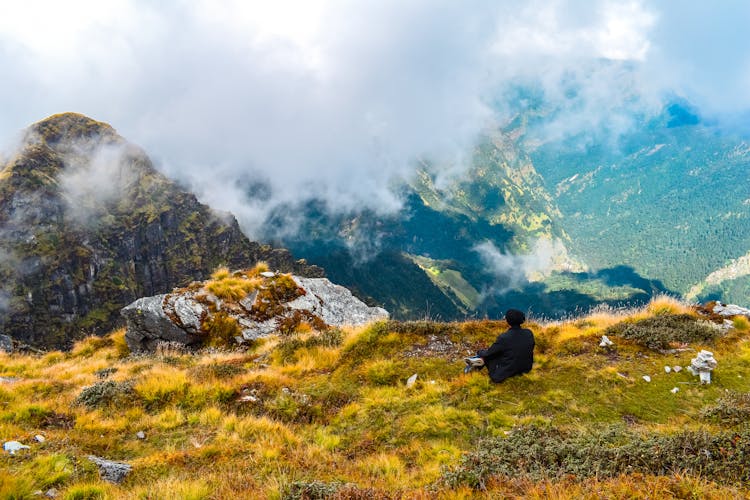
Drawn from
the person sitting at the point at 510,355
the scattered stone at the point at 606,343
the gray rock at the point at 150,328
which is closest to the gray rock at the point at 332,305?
the gray rock at the point at 150,328

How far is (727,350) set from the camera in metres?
12.7

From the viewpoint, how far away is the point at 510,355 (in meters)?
11.6

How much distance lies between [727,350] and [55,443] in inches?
740

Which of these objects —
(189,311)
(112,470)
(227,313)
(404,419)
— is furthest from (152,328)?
(404,419)

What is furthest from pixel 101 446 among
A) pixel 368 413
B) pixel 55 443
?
pixel 368 413

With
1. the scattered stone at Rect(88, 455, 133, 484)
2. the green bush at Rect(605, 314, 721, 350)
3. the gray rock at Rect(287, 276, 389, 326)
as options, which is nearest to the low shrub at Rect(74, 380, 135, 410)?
the scattered stone at Rect(88, 455, 133, 484)

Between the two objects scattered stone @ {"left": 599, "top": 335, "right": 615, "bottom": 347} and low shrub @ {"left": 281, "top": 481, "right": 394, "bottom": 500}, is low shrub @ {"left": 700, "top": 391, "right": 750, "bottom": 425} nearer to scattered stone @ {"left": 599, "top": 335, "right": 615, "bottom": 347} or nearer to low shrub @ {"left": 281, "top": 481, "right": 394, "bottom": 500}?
scattered stone @ {"left": 599, "top": 335, "right": 615, "bottom": 347}

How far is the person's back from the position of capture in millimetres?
11484

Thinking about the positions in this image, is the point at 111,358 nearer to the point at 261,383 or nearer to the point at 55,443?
the point at 261,383

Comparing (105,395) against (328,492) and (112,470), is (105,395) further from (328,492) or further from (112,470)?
(328,492)

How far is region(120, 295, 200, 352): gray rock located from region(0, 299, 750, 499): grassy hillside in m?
3.10

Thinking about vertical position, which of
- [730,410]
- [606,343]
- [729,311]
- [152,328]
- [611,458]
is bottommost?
[730,410]

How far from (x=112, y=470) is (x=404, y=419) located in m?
6.31

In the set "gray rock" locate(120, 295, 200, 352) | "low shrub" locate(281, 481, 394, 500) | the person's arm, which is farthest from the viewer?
"gray rock" locate(120, 295, 200, 352)
